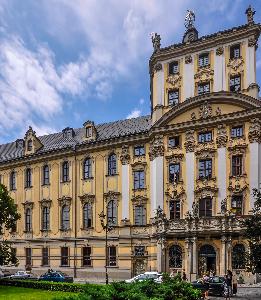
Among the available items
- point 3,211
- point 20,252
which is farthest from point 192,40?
point 20,252

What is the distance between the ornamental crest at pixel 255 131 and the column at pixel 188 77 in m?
7.35

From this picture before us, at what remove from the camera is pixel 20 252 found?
194 feet

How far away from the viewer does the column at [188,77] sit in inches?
1900

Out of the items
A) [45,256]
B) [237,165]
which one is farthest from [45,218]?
[237,165]

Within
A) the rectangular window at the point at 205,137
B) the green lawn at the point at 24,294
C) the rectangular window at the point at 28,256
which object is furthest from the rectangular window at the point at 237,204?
the rectangular window at the point at 28,256

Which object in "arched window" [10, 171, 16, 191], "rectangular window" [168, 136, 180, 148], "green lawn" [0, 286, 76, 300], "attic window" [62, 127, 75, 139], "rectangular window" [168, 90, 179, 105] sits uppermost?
"rectangular window" [168, 90, 179, 105]

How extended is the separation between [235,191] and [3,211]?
72.2 feet

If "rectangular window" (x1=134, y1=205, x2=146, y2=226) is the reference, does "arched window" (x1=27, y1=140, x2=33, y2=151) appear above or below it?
above

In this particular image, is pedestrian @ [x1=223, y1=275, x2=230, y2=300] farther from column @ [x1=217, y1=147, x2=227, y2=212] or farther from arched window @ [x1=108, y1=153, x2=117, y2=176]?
arched window @ [x1=108, y1=153, x2=117, y2=176]

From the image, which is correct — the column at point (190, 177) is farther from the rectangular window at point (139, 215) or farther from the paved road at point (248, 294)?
the paved road at point (248, 294)

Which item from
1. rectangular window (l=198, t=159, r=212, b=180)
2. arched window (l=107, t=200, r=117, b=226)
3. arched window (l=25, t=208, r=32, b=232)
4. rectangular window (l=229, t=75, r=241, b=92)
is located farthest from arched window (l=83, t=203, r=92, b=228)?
rectangular window (l=229, t=75, r=241, b=92)

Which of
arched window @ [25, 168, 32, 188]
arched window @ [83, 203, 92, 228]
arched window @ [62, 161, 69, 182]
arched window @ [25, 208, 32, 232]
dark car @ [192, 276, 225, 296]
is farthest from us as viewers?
arched window @ [25, 168, 32, 188]

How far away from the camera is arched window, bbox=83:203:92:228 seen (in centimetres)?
5400

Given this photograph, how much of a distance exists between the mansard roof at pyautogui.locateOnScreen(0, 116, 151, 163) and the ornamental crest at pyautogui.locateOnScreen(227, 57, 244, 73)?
11.4 m
